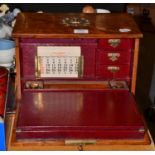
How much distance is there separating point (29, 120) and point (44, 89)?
17cm

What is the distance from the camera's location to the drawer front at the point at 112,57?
48.1 inches

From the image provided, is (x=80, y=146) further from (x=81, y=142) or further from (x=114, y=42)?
(x=114, y=42)

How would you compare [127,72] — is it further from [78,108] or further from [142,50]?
[142,50]

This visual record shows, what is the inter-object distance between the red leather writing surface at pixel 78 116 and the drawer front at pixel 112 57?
5.0 inches

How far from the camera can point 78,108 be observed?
107 cm

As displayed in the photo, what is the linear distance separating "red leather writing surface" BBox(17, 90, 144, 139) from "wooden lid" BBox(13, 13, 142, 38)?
17 cm

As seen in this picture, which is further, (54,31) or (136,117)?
(54,31)

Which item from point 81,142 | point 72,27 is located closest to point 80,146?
point 81,142

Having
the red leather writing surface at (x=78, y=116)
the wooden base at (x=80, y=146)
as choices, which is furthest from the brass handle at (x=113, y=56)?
the wooden base at (x=80, y=146)

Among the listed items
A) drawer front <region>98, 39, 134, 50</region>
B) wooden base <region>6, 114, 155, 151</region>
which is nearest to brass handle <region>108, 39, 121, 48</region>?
drawer front <region>98, 39, 134, 50</region>

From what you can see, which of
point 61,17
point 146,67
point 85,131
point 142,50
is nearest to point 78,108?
point 85,131

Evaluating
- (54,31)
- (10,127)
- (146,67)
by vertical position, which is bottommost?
(146,67)

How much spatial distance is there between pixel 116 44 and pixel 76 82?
171 millimetres

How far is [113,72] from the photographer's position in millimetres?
1245
